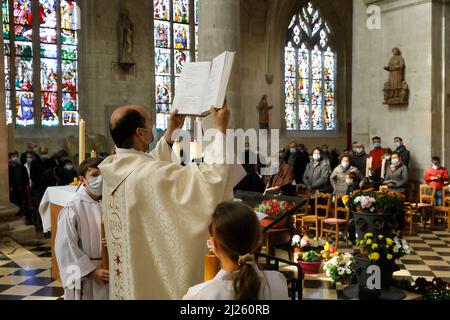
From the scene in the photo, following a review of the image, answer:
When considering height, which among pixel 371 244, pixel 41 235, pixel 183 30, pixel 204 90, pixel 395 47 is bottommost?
pixel 41 235

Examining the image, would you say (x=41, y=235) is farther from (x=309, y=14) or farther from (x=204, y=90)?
(x=309, y=14)

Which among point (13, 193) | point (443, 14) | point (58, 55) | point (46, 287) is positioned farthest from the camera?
point (58, 55)

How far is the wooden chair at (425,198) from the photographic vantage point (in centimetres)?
1104

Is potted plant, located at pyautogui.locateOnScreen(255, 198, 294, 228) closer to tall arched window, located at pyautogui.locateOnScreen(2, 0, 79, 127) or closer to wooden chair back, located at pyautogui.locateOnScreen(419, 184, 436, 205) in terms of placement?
wooden chair back, located at pyautogui.locateOnScreen(419, 184, 436, 205)

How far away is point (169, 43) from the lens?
63.6ft

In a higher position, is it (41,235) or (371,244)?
(371,244)

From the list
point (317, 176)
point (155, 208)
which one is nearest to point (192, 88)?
point (155, 208)

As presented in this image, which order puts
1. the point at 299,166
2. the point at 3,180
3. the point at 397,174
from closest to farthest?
the point at 3,180, the point at 397,174, the point at 299,166

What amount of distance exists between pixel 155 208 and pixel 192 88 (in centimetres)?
64

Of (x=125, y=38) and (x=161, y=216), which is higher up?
(x=125, y=38)

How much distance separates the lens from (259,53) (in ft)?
68.6

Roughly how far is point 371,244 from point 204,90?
3.83 meters

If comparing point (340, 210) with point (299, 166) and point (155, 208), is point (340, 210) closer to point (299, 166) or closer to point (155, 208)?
point (299, 166)
